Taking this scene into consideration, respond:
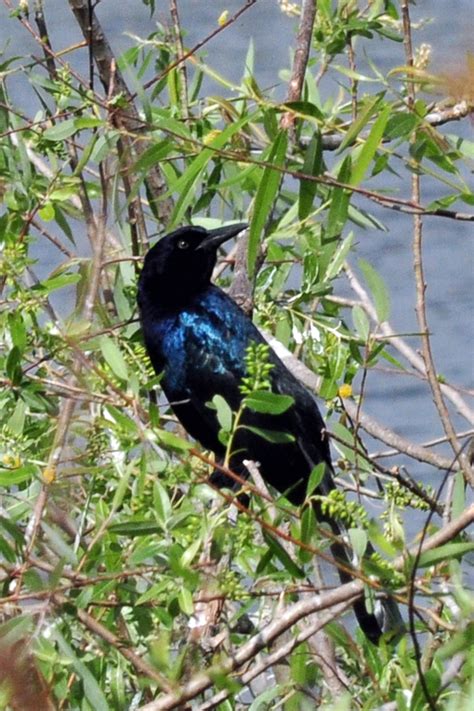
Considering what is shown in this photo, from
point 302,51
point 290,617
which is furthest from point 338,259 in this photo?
point 290,617

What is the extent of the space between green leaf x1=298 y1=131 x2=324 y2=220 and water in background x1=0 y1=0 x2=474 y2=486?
2974mm

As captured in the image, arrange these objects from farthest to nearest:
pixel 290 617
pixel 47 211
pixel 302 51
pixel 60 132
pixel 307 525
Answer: pixel 47 211, pixel 302 51, pixel 60 132, pixel 307 525, pixel 290 617

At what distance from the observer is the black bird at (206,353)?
3.51 m

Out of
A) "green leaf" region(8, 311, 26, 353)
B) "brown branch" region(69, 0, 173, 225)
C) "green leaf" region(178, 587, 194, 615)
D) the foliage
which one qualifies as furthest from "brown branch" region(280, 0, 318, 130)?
"green leaf" region(178, 587, 194, 615)

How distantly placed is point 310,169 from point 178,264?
130cm

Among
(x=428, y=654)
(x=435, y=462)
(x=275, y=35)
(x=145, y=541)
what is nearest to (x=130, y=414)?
(x=145, y=541)

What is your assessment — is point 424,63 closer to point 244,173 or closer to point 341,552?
point 244,173

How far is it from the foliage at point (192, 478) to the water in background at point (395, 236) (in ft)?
7.65

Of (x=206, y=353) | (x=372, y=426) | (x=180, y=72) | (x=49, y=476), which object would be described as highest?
(x=180, y=72)

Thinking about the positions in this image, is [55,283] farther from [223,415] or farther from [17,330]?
[223,415]

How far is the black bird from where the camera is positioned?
3.51 meters

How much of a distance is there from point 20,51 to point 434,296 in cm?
199

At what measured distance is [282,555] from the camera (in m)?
1.97

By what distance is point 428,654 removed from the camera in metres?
2.18
